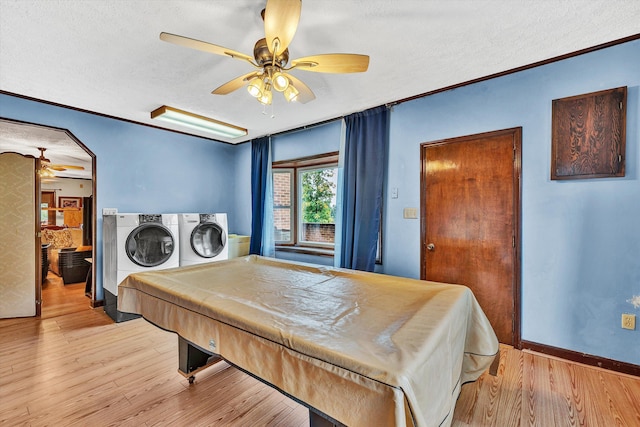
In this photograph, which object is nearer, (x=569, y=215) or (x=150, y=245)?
(x=569, y=215)

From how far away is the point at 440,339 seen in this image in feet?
3.47

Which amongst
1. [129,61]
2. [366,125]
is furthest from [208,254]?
[366,125]

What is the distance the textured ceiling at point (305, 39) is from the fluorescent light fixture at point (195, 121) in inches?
13.5

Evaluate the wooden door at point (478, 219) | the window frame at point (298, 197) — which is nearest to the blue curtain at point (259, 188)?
the window frame at point (298, 197)

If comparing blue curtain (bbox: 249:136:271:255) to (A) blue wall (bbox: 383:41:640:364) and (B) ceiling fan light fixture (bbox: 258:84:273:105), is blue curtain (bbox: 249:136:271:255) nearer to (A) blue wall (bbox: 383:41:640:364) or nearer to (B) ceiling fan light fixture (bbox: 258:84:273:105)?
(B) ceiling fan light fixture (bbox: 258:84:273:105)

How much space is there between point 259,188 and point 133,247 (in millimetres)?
1934

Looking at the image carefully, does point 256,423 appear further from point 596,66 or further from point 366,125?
point 596,66

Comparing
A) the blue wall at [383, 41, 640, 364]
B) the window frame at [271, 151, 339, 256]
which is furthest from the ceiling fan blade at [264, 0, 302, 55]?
the window frame at [271, 151, 339, 256]

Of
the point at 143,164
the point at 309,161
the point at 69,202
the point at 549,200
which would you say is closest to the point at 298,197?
the point at 309,161

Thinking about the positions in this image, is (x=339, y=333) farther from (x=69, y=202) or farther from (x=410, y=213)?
(x=69, y=202)

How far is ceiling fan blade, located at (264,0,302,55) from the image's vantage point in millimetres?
1352

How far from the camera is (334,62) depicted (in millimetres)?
1787

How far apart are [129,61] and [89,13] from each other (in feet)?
1.93

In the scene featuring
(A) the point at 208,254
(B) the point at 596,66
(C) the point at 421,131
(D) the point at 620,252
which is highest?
(B) the point at 596,66
